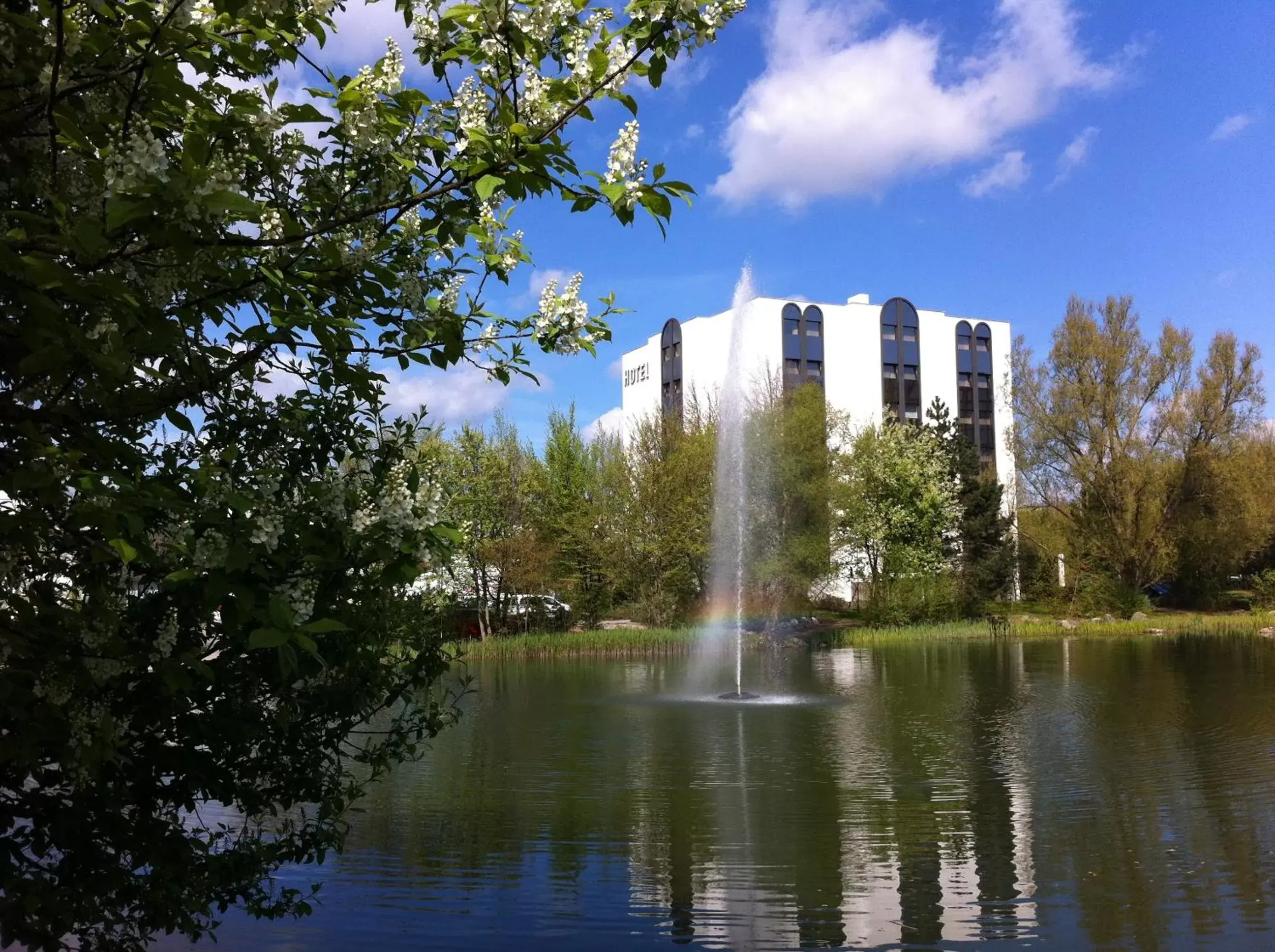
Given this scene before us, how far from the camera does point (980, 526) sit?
149 feet

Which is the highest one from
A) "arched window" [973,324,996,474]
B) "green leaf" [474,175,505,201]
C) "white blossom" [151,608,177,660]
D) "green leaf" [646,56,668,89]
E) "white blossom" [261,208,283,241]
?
"arched window" [973,324,996,474]

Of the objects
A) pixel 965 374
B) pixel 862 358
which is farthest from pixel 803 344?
pixel 965 374

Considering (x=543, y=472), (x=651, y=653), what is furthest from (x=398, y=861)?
(x=543, y=472)

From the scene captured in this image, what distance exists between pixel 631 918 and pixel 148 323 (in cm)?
516

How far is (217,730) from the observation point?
3406mm

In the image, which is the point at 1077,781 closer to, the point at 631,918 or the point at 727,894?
the point at 727,894

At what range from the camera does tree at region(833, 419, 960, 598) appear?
40.8 m

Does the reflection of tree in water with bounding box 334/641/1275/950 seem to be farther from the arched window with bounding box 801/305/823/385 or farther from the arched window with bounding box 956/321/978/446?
the arched window with bounding box 956/321/978/446

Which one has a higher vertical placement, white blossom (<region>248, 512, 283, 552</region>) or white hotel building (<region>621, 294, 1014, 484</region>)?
white hotel building (<region>621, 294, 1014, 484</region>)

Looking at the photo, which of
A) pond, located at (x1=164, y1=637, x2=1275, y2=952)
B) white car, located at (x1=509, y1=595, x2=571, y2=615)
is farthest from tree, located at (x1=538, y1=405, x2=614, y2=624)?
pond, located at (x1=164, y1=637, x2=1275, y2=952)

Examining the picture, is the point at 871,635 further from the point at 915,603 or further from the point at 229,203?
the point at 229,203

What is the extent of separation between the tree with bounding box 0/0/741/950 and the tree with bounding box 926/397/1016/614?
4253 centimetres

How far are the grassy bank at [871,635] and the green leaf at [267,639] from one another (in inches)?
917

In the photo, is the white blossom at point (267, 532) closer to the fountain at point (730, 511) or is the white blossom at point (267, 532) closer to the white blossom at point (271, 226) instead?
the white blossom at point (271, 226)
